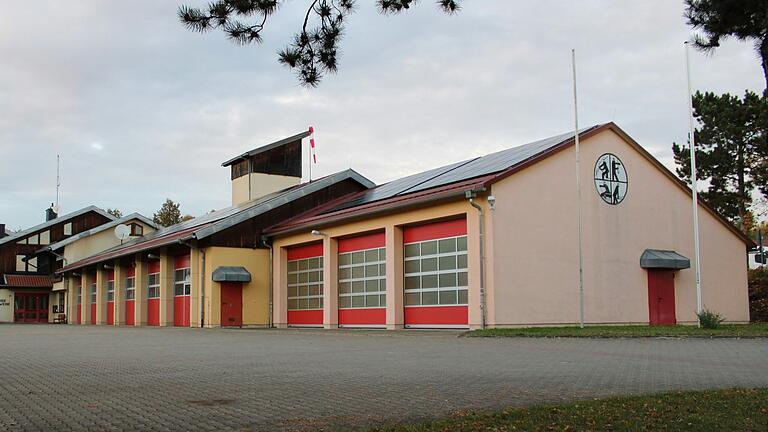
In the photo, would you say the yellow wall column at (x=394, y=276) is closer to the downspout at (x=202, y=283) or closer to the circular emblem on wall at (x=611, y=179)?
the circular emblem on wall at (x=611, y=179)

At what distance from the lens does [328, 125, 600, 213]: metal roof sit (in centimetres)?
2468

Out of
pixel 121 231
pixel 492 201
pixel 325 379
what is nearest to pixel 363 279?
pixel 492 201

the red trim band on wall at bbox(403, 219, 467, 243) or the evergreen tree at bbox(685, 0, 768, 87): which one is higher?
the evergreen tree at bbox(685, 0, 768, 87)

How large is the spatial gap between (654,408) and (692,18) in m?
5.13

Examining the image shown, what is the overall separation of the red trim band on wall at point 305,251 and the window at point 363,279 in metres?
1.83

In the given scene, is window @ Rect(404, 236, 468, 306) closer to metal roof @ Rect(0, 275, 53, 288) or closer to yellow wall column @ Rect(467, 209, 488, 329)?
yellow wall column @ Rect(467, 209, 488, 329)

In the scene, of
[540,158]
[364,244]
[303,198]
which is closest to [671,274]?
[540,158]

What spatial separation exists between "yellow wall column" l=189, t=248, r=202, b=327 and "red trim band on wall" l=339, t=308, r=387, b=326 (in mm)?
6636

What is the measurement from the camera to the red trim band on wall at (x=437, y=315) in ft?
77.3

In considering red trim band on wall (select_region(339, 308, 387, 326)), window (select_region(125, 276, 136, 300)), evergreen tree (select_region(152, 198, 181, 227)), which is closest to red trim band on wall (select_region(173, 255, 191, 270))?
window (select_region(125, 276, 136, 300))

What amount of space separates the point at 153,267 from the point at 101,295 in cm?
851

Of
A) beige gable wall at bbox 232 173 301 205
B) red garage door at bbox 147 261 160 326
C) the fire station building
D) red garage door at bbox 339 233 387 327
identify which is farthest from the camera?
beige gable wall at bbox 232 173 301 205

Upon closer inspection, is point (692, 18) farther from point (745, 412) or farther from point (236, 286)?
point (236, 286)

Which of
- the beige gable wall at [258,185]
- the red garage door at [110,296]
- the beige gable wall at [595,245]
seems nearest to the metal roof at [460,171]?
the beige gable wall at [595,245]
